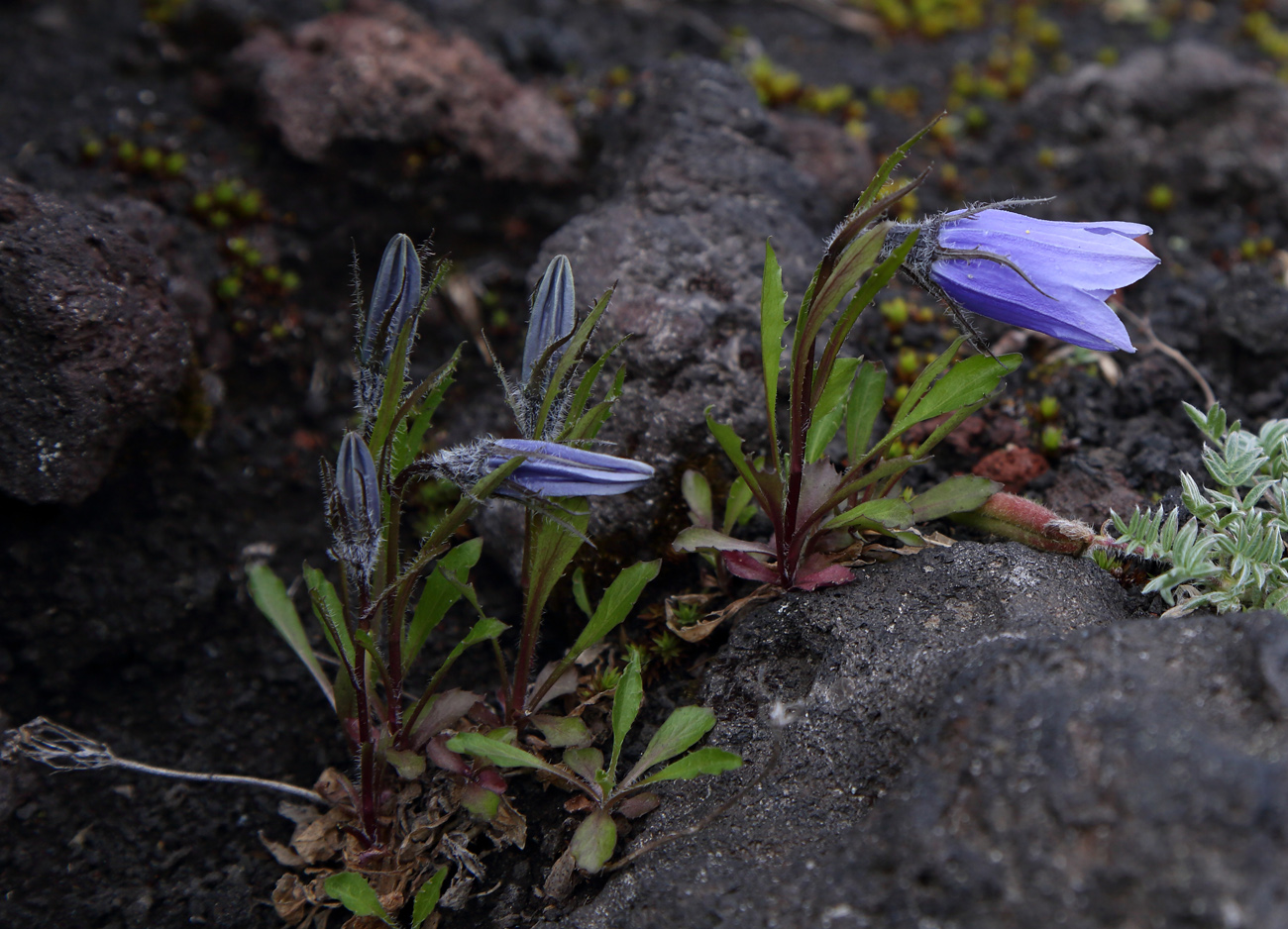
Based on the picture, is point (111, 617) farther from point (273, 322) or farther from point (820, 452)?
point (820, 452)

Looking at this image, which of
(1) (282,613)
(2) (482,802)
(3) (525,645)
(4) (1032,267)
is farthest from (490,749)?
(4) (1032,267)

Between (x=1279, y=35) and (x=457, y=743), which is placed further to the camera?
(x=1279, y=35)

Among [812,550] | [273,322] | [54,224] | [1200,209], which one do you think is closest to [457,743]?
[812,550]

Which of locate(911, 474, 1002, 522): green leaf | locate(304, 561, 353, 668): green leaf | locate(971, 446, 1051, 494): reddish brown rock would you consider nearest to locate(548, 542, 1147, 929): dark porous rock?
locate(911, 474, 1002, 522): green leaf

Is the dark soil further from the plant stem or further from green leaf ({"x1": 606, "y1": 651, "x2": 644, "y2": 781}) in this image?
green leaf ({"x1": 606, "y1": 651, "x2": 644, "y2": 781})

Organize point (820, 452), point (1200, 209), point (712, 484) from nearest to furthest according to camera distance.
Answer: point (820, 452)
point (712, 484)
point (1200, 209)
